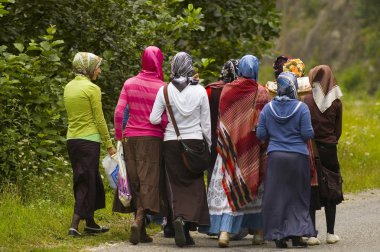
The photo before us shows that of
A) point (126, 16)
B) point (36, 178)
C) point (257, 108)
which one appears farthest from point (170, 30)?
point (257, 108)

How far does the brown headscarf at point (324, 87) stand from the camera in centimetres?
1079

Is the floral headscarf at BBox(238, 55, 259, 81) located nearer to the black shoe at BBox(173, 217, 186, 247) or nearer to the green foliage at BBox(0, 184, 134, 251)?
the black shoe at BBox(173, 217, 186, 247)

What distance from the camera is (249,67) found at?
10742 millimetres

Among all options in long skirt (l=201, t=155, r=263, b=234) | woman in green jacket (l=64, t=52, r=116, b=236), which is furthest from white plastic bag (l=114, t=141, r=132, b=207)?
long skirt (l=201, t=155, r=263, b=234)

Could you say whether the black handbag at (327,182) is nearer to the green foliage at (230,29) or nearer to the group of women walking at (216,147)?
the group of women walking at (216,147)

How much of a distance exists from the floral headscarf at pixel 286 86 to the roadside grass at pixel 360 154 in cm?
568

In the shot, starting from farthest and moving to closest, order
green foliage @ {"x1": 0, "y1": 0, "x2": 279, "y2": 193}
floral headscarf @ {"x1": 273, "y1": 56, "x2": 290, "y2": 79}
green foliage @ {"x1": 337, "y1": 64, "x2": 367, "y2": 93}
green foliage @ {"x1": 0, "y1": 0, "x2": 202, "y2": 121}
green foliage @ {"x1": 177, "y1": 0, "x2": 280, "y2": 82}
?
green foliage @ {"x1": 337, "y1": 64, "x2": 367, "y2": 93} < green foliage @ {"x1": 177, "y1": 0, "x2": 280, "y2": 82} < green foliage @ {"x1": 0, "y1": 0, "x2": 202, "y2": 121} < green foliage @ {"x1": 0, "y1": 0, "x2": 279, "y2": 193} < floral headscarf @ {"x1": 273, "y1": 56, "x2": 290, "y2": 79}

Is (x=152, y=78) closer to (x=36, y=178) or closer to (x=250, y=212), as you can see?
(x=250, y=212)

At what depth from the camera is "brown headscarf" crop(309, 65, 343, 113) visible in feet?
35.4

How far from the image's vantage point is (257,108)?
10883 mm

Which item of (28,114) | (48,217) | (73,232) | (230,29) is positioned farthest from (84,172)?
(230,29)

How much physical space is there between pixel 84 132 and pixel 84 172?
0.41 metres

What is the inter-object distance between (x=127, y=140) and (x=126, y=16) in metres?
4.52

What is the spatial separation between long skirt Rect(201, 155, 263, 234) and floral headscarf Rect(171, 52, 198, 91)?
0.90 metres
